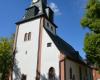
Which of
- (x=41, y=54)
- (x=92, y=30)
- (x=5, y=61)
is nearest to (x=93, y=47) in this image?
(x=92, y=30)

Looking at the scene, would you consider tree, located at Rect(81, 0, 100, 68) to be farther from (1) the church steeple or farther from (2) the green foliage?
(1) the church steeple

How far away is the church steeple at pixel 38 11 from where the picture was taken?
1141 inches

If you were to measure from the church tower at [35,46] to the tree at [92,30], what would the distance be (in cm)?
520

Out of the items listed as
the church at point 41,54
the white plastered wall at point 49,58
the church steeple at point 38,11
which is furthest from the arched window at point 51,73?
the church steeple at point 38,11

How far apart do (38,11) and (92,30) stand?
1285 centimetres

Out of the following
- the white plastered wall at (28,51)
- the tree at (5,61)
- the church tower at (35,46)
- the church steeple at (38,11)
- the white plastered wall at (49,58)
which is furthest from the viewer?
the church steeple at (38,11)

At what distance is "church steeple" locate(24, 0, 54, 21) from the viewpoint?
29.0 m

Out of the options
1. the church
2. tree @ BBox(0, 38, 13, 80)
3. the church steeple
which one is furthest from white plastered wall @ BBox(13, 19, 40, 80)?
tree @ BBox(0, 38, 13, 80)

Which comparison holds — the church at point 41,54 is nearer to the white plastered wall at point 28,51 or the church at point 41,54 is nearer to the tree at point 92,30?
the white plastered wall at point 28,51

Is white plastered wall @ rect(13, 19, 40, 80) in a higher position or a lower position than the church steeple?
lower

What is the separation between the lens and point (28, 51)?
2611 centimetres

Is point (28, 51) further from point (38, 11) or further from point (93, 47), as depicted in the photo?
→ point (93, 47)

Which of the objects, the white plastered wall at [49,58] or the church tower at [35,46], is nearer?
the white plastered wall at [49,58]

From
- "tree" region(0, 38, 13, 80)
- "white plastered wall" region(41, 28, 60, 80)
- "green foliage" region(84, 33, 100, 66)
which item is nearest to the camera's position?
"green foliage" region(84, 33, 100, 66)
